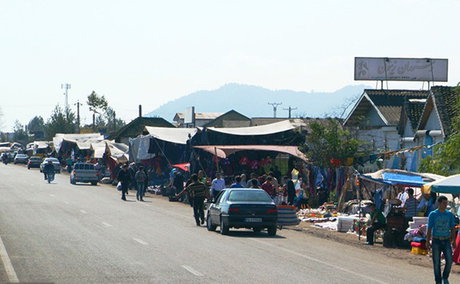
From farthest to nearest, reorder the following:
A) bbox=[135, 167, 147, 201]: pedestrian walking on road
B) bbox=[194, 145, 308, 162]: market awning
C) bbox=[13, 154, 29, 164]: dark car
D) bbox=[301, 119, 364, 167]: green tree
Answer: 1. bbox=[13, 154, 29, 164]: dark car
2. bbox=[135, 167, 147, 201]: pedestrian walking on road
3. bbox=[194, 145, 308, 162]: market awning
4. bbox=[301, 119, 364, 167]: green tree

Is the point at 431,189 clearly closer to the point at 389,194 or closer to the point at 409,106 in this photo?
the point at 389,194

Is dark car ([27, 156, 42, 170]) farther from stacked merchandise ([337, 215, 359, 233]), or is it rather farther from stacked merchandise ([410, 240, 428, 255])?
stacked merchandise ([410, 240, 428, 255])

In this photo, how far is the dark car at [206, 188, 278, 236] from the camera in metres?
25.4

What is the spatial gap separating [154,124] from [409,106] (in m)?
52.5

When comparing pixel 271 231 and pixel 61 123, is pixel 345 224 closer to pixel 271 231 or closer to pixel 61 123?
pixel 271 231

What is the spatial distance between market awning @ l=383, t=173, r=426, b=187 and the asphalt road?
9.48ft

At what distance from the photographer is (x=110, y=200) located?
44500mm

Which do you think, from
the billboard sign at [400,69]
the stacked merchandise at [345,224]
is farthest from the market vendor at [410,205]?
the billboard sign at [400,69]

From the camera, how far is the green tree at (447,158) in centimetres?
2640

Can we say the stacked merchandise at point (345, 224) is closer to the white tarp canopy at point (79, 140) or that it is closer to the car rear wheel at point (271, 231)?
the car rear wheel at point (271, 231)

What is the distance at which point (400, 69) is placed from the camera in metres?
57.1

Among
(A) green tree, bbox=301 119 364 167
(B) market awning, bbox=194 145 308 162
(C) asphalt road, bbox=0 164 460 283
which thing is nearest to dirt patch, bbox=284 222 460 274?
(C) asphalt road, bbox=0 164 460 283

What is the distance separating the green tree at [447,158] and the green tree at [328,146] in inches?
331

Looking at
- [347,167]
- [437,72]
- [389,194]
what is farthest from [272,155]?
[437,72]
